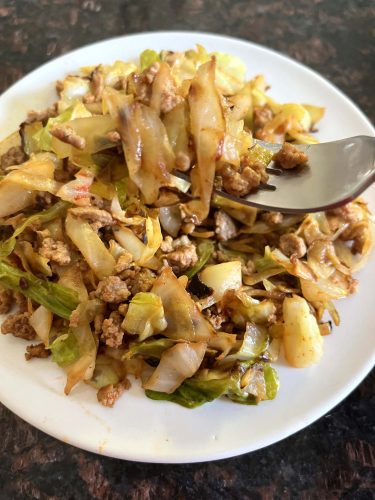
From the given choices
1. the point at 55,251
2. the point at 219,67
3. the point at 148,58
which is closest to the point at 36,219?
the point at 55,251

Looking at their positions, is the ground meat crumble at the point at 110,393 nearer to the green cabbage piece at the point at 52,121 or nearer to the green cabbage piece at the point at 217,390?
the green cabbage piece at the point at 217,390

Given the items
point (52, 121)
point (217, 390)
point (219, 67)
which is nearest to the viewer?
point (217, 390)

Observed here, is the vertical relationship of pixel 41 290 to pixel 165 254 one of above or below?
below

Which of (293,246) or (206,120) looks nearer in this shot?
(206,120)

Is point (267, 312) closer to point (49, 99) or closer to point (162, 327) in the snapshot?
point (162, 327)

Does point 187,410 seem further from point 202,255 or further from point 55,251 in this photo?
point 55,251

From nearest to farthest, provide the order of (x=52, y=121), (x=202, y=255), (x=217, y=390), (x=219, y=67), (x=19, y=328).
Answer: (x=217, y=390)
(x=19, y=328)
(x=202, y=255)
(x=52, y=121)
(x=219, y=67)

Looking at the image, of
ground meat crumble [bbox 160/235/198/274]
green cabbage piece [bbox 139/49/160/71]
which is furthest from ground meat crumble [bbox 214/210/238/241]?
green cabbage piece [bbox 139/49/160/71]
